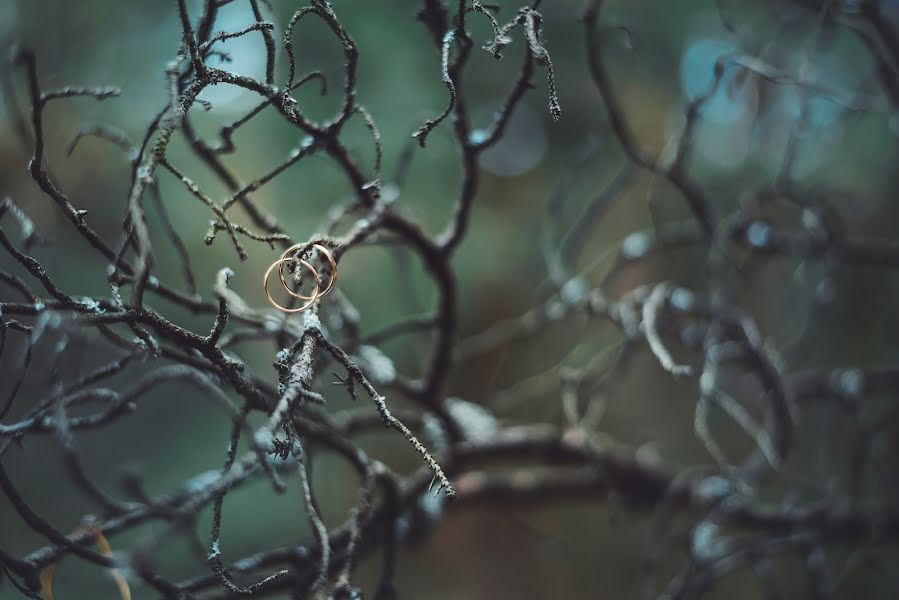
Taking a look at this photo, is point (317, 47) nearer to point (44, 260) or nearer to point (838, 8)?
point (44, 260)

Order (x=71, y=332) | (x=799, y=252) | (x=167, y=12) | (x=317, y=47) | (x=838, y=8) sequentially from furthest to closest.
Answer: (x=167, y=12)
(x=317, y=47)
(x=799, y=252)
(x=838, y=8)
(x=71, y=332)

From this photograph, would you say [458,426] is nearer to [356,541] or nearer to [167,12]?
[356,541]

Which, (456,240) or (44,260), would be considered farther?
(44,260)

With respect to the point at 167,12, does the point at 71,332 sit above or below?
below

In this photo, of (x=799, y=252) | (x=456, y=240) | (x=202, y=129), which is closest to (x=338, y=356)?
(x=456, y=240)

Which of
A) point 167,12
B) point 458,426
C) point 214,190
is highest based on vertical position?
point 167,12

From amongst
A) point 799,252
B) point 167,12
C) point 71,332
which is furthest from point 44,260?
point 799,252

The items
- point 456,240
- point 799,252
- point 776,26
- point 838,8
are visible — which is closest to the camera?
point 456,240
